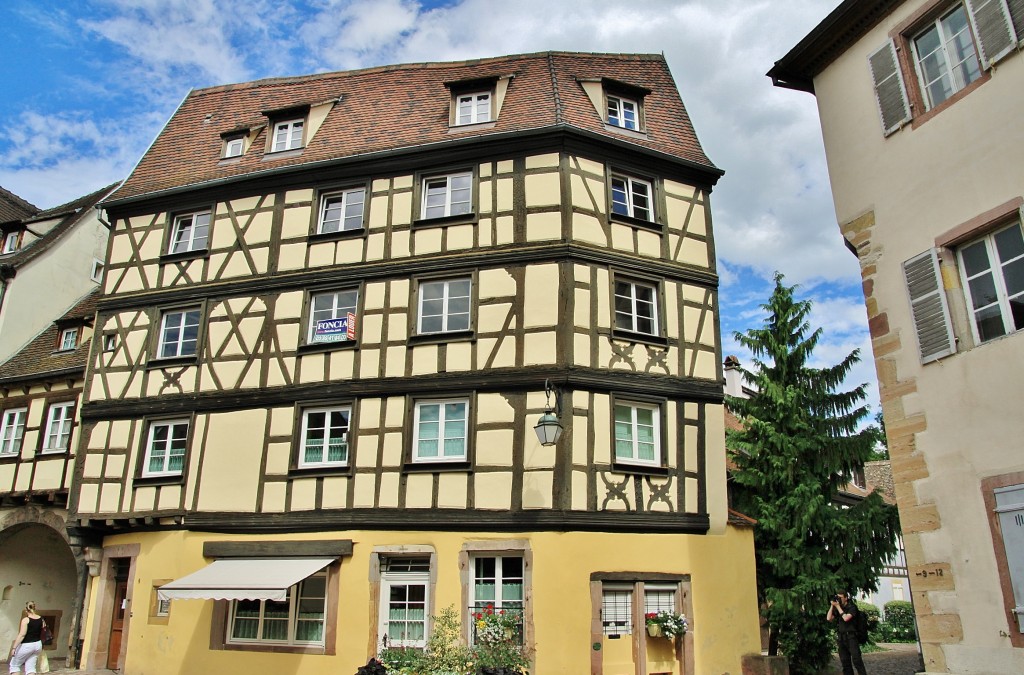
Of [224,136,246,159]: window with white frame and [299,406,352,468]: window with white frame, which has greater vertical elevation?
[224,136,246,159]: window with white frame

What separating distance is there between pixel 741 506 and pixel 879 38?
9791mm

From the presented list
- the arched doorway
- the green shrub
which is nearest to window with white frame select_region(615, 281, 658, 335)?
the arched doorway

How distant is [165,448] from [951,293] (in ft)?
47.0

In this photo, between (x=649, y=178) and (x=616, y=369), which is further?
(x=649, y=178)

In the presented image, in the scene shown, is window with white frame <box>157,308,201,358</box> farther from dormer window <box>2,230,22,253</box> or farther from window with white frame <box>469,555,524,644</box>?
dormer window <box>2,230,22,253</box>

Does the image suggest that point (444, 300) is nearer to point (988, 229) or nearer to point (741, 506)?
point (741, 506)

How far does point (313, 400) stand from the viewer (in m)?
15.0

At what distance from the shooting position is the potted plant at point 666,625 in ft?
42.6

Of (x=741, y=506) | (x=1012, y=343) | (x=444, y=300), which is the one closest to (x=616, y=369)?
(x=444, y=300)

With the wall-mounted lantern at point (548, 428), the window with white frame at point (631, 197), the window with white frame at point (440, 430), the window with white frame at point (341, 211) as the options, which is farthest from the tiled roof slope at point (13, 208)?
A: the wall-mounted lantern at point (548, 428)

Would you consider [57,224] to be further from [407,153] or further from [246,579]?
[246,579]

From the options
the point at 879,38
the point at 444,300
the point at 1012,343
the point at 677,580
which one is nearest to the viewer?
the point at 1012,343

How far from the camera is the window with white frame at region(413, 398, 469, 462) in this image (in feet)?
46.0

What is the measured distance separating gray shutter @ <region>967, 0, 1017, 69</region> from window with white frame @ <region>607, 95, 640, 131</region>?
8.35 meters
